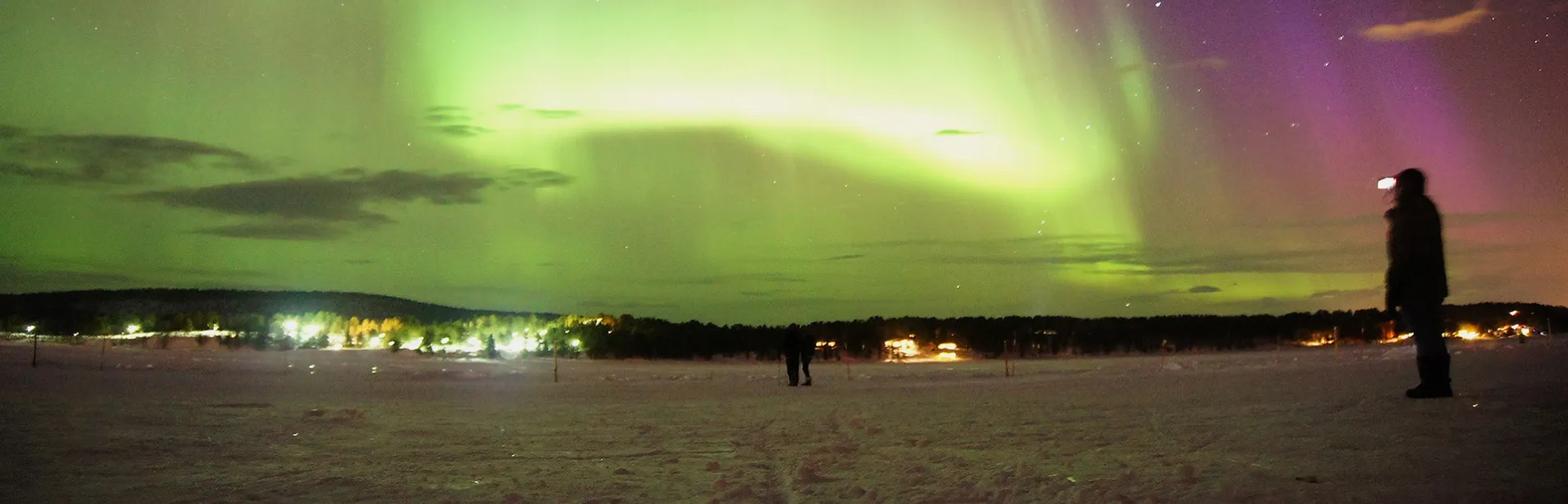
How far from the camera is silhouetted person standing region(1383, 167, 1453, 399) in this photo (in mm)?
9570

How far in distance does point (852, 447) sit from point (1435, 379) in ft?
17.1

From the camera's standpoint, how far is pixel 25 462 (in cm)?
991

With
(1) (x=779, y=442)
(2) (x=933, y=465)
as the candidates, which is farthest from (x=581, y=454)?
(2) (x=933, y=465)

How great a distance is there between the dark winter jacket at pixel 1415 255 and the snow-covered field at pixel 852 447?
96 cm

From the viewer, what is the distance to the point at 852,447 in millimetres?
10867

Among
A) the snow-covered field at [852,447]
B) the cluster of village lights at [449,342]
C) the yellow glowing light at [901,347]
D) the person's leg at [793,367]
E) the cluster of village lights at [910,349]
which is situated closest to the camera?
the snow-covered field at [852,447]

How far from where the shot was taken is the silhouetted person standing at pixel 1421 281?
31.4 ft

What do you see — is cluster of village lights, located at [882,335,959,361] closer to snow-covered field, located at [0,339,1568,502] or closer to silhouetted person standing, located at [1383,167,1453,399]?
snow-covered field, located at [0,339,1568,502]

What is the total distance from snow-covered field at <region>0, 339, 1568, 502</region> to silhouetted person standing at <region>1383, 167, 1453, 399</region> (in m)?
0.39

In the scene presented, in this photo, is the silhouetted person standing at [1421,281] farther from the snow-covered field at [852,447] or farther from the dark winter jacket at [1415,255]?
the snow-covered field at [852,447]

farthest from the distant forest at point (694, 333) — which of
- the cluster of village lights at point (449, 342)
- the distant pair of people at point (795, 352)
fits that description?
the distant pair of people at point (795, 352)

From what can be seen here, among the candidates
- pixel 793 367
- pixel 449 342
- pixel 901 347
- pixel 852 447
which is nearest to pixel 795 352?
pixel 793 367

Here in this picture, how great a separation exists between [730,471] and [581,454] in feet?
7.42

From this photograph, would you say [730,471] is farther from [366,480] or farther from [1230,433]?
[1230,433]
